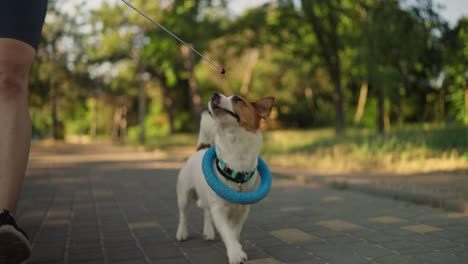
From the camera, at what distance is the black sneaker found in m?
2.93

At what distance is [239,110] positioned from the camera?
3.65 meters

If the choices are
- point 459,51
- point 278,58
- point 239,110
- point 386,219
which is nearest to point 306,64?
point 278,58

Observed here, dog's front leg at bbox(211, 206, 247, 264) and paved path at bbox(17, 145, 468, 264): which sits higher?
dog's front leg at bbox(211, 206, 247, 264)

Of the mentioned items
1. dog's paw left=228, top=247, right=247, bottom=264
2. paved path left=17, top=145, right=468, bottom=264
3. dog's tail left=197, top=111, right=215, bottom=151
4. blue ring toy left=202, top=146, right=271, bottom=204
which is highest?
dog's tail left=197, top=111, right=215, bottom=151

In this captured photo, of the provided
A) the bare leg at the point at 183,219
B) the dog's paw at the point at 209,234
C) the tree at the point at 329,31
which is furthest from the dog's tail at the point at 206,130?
the tree at the point at 329,31

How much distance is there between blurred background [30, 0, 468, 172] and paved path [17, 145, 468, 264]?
16.4 feet

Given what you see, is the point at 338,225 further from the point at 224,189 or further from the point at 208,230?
the point at 224,189

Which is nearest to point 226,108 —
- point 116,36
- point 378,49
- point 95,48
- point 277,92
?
point 378,49

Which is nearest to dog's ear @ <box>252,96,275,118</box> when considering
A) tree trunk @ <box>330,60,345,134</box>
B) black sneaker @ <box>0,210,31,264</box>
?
black sneaker @ <box>0,210,31,264</box>

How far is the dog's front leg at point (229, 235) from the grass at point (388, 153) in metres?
7.81

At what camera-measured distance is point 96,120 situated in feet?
235

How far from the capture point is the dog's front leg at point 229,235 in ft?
11.7

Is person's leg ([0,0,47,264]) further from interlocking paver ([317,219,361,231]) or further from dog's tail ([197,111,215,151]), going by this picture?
interlocking paver ([317,219,361,231])

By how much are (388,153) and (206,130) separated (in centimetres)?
951
